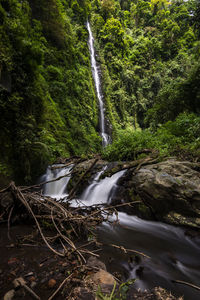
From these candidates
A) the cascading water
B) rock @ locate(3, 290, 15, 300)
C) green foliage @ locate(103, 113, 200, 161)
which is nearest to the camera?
rock @ locate(3, 290, 15, 300)

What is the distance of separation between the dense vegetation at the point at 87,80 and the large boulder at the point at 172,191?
1.93m

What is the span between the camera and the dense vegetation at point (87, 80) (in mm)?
5941

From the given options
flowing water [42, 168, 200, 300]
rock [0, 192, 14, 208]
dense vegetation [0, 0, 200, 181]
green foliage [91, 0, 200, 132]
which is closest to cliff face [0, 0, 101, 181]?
dense vegetation [0, 0, 200, 181]

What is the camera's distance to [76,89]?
15.0 meters

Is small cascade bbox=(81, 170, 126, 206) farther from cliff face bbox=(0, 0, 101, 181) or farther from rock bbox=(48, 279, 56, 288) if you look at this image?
rock bbox=(48, 279, 56, 288)

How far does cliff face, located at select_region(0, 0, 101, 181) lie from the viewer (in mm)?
5734

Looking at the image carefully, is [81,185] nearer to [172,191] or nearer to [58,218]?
[172,191]

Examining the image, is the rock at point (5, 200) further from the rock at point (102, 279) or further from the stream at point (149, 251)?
the rock at point (102, 279)

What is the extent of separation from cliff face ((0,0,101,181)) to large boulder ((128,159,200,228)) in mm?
4286

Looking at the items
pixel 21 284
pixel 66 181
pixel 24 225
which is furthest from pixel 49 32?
pixel 21 284

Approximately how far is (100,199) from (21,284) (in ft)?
12.6

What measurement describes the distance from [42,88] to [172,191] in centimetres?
951

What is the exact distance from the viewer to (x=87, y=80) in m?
17.7

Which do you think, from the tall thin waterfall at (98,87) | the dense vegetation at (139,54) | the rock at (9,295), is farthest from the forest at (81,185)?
the dense vegetation at (139,54)
